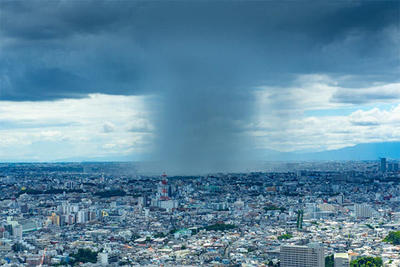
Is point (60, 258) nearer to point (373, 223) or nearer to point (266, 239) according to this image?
point (266, 239)

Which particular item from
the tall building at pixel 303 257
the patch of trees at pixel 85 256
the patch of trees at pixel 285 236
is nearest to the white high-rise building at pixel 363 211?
the patch of trees at pixel 285 236

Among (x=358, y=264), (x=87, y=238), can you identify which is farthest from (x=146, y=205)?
(x=358, y=264)

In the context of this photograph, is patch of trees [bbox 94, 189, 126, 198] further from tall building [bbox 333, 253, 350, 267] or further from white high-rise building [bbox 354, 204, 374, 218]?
tall building [bbox 333, 253, 350, 267]

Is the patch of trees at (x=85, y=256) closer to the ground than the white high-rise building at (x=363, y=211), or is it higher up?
closer to the ground

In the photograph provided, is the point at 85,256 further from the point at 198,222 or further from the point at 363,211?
the point at 363,211

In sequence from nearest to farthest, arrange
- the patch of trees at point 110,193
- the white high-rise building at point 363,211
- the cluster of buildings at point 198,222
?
the cluster of buildings at point 198,222 < the white high-rise building at point 363,211 < the patch of trees at point 110,193

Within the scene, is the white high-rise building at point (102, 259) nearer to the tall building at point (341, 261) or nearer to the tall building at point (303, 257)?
the tall building at point (303, 257)
